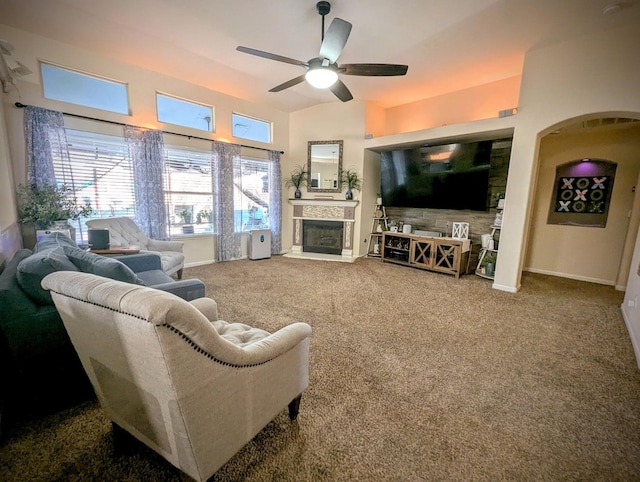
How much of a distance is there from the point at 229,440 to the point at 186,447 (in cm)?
19

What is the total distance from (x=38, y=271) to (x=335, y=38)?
268 centimetres

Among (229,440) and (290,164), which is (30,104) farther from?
(229,440)

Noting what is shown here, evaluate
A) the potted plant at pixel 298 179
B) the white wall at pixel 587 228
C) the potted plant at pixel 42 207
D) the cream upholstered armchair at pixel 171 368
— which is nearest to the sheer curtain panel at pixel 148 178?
the potted plant at pixel 42 207

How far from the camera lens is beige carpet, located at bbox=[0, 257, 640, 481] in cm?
128

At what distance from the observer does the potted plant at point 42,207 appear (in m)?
3.08

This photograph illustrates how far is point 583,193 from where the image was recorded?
14.7 feet

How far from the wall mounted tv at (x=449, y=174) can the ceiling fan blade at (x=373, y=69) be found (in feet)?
7.43

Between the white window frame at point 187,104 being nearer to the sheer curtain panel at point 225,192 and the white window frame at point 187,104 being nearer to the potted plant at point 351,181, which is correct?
the sheer curtain panel at point 225,192

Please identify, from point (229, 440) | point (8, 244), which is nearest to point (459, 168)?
point (229, 440)

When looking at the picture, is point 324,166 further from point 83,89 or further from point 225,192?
point 83,89

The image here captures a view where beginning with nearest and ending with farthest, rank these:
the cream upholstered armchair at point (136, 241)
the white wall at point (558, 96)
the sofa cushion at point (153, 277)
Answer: the sofa cushion at point (153, 277), the white wall at point (558, 96), the cream upholstered armchair at point (136, 241)

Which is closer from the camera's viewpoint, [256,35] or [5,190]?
[5,190]

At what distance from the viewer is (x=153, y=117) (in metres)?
4.21

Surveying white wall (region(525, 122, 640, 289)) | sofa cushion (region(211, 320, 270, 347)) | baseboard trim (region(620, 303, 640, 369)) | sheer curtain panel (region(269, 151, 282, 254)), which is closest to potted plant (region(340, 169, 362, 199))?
sheer curtain panel (region(269, 151, 282, 254))
